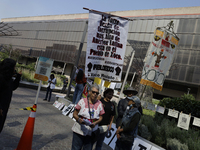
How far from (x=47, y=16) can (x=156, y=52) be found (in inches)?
2582

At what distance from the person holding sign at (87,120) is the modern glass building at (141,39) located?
1473 cm

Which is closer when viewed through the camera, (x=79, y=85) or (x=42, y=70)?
(x=42, y=70)

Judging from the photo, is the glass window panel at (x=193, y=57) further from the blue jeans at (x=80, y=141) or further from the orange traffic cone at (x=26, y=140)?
the orange traffic cone at (x=26, y=140)

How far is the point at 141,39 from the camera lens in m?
38.5

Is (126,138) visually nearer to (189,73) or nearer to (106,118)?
(106,118)

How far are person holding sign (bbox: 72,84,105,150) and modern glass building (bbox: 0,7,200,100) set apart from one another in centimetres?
1473

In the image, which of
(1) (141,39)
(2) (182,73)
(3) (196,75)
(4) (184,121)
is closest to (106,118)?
(4) (184,121)

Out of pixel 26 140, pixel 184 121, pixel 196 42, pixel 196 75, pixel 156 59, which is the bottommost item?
pixel 26 140

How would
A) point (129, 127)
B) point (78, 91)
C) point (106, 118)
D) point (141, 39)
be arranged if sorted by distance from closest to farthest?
point (129, 127), point (106, 118), point (78, 91), point (141, 39)

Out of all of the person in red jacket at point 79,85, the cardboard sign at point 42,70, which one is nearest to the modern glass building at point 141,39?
the person in red jacket at point 79,85

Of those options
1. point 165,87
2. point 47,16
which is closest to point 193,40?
Answer: point 165,87

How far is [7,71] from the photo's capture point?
2836 mm

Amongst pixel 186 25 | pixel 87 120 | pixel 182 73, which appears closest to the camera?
pixel 87 120

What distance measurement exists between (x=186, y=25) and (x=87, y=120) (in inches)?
1430
